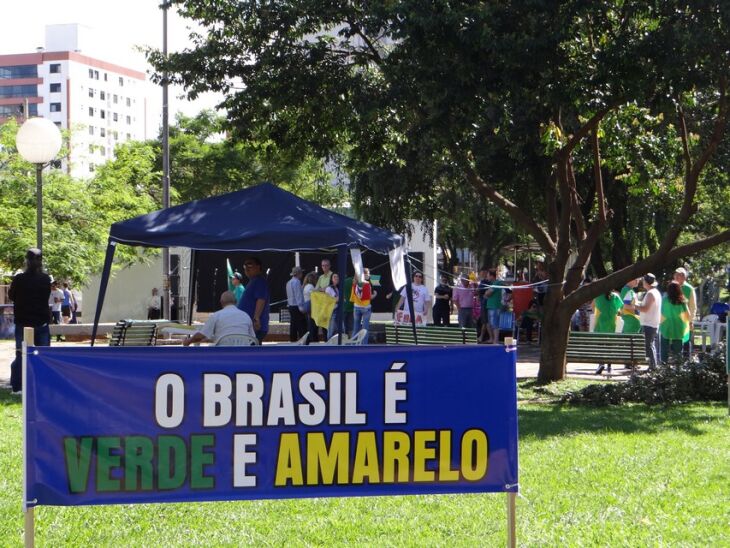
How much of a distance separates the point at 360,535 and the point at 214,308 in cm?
2490

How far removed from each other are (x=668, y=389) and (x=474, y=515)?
7829 mm

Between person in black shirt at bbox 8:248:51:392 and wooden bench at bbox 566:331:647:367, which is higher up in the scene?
person in black shirt at bbox 8:248:51:392

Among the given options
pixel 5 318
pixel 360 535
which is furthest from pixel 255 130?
pixel 5 318

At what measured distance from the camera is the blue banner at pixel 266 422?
16.8 feet

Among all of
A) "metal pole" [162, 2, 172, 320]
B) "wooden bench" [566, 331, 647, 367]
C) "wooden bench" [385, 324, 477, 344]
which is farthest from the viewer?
"metal pole" [162, 2, 172, 320]

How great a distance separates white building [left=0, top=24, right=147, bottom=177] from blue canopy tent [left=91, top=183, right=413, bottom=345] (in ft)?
426

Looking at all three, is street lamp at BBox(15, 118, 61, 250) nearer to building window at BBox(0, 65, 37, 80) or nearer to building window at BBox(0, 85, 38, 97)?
building window at BBox(0, 85, 38, 97)

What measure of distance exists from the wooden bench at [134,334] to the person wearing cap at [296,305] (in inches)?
201

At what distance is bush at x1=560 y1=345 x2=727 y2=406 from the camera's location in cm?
1393

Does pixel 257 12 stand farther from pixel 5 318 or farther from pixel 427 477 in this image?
pixel 5 318

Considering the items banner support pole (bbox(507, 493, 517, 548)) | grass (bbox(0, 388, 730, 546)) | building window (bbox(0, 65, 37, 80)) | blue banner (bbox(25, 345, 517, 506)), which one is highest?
building window (bbox(0, 65, 37, 80))

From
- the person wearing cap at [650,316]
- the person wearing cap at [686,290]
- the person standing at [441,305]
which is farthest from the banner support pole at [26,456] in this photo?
the person standing at [441,305]

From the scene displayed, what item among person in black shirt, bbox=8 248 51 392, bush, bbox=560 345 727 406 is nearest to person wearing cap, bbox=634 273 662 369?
bush, bbox=560 345 727 406

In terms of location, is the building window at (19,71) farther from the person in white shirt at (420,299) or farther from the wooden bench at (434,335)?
the wooden bench at (434,335)
